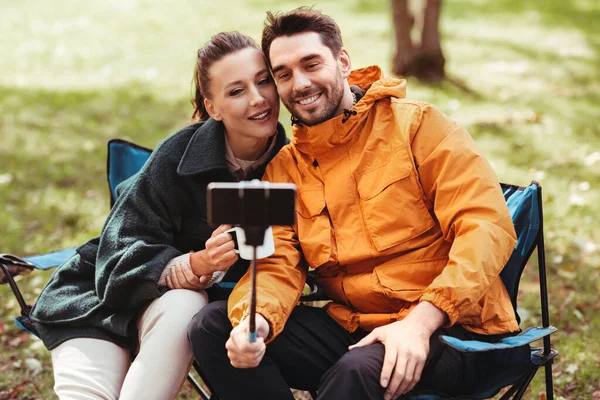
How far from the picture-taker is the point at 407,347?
6.84 feet

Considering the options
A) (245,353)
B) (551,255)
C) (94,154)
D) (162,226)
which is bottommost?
(551,255)

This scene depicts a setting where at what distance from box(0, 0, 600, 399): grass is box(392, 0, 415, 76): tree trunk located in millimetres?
217

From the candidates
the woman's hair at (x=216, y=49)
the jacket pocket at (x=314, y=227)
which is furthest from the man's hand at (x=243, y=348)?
the woman's hair at (x=216, y=49)

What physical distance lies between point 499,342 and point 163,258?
1092mm

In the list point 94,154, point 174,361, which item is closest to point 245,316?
point 174,361

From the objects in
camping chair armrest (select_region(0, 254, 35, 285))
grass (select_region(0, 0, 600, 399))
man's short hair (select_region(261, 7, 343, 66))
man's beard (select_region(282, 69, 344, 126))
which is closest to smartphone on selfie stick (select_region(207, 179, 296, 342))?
man's beard (select_region(282, 69, 344, 126))

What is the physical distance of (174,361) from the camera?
7.72 feet

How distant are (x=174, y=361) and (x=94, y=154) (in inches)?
159

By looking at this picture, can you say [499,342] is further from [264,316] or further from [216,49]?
[216,49]

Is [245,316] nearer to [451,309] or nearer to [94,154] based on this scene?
[451,309]

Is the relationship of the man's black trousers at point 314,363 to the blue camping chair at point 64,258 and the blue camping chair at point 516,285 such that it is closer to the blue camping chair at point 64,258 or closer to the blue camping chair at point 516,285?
the blue camping chair at point 516,285

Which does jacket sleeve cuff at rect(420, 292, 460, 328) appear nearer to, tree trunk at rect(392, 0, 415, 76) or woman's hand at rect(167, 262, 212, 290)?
woman's hand at rect(167, 262, 212, 290)

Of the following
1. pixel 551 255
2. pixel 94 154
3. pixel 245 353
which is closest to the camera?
pixel 245 353

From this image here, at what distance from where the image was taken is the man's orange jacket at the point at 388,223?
2.27m
